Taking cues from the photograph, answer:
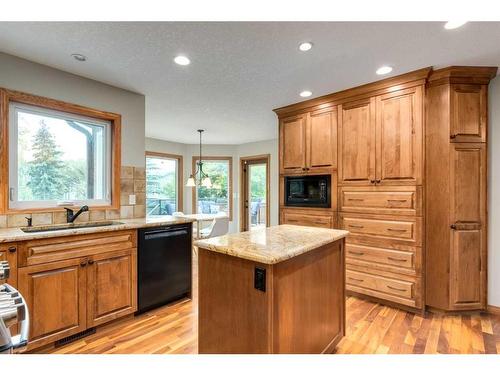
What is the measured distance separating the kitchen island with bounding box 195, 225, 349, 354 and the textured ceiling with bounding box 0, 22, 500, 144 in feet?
4.78

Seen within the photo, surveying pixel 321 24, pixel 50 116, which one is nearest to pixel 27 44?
pixel 50 116

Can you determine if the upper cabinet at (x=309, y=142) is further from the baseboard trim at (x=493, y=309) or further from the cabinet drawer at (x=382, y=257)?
the baseboard trim at (x=493, y=309)

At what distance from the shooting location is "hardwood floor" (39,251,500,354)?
6.48 feet

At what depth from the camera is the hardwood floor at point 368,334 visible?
6.48 ft

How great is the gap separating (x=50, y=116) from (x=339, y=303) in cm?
307

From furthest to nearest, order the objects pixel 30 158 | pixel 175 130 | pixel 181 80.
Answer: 1. pixel 175 130
2. pixel 181 80
3. pixel 30 158

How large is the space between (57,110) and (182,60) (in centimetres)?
133

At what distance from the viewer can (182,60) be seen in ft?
7.33

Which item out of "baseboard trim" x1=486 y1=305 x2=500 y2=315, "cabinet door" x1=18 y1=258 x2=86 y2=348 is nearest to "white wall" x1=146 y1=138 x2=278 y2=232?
"baseboard trim" x1=486 y1=305 x2=500 y2=315

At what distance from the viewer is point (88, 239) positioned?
210 centimetres

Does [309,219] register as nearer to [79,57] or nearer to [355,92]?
[355,92]

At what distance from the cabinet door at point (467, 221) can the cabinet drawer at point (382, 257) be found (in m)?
0.37

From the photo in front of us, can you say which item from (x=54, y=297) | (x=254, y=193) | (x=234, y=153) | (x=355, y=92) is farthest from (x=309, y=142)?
(x=234, y=153)

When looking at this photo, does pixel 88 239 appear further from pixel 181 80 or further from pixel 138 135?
pixel 181 80
